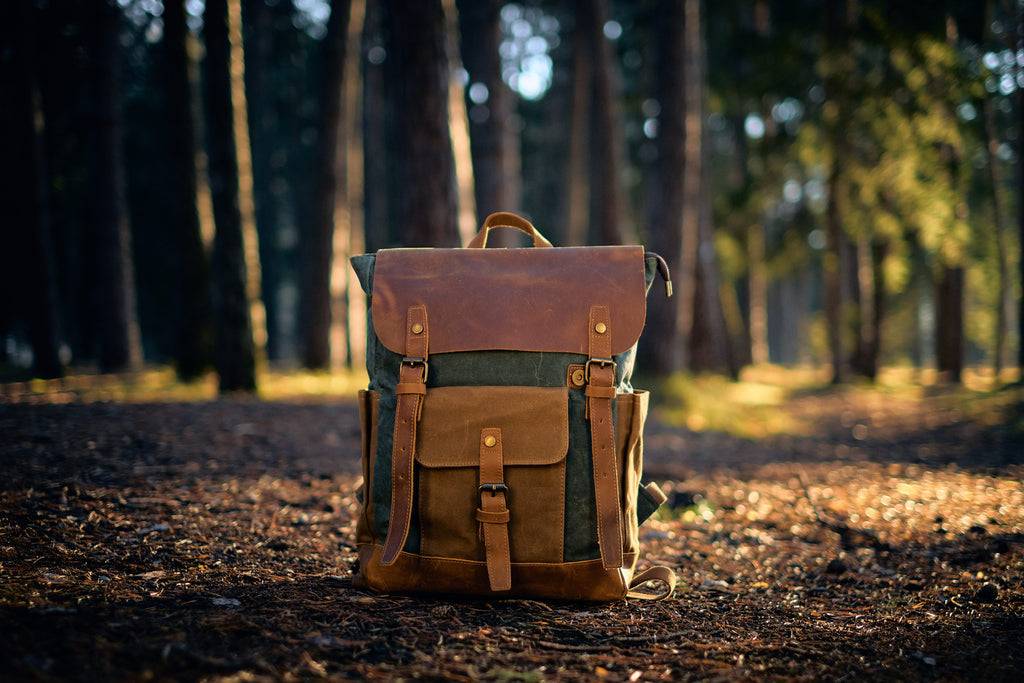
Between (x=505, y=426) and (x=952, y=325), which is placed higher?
(x=505, y=426)

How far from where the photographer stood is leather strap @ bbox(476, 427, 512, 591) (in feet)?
7.23

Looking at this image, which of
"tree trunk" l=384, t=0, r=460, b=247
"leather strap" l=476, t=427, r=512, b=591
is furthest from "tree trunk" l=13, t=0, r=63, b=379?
"leather strap" l=476, t=427, r=512, b=591

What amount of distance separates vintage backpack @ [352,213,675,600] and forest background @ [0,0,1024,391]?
4020mm

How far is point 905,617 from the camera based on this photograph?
2.38 metres

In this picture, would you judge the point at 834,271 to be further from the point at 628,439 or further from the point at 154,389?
the point at 628,439

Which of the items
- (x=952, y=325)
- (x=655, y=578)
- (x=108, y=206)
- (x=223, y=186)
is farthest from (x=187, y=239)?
Answer: (x=952, y=325)

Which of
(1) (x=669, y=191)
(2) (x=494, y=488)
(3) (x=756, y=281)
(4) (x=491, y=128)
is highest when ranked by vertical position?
(4) (x=491, y=128)

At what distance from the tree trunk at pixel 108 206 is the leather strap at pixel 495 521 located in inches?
418

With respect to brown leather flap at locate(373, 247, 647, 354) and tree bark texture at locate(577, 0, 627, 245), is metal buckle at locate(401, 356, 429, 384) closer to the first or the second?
brown leather flap at locate(373, 247, 647, 354)

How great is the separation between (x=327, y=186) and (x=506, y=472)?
9.84 meters

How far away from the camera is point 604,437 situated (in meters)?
2.31

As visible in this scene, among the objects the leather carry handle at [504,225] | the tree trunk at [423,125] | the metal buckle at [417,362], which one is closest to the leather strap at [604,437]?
the leather carry handle at [504,225]

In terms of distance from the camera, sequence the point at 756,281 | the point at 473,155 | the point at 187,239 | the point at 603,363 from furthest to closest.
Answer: the point at 756,281 < the point at 473,155 < the point at 187,239 < the point at 603,363

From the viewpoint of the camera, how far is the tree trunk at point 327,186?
35.8 feet
